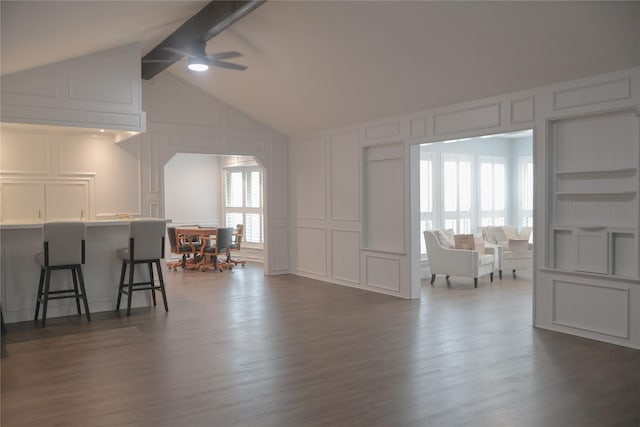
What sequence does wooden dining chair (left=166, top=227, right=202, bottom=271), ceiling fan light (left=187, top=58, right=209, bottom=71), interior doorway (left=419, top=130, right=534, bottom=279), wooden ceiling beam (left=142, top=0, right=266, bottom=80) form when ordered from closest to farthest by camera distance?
wooden ceiling beam (left=142, top=0, right=266, bottom=80), ceiling fan light (left=187, top=58, right=209, bottom=71), interior doorway (left=419, top=130, right=534, bottom=279), wooden dining chair (left=166, top=227, right=202, bottom=271)

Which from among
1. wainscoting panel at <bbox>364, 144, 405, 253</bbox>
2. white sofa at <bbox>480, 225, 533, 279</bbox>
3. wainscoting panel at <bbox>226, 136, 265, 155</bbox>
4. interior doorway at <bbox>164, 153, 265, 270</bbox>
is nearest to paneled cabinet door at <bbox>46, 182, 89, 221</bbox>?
wainscoting panel at <bbox>226, 136, 265, 155</bbox>

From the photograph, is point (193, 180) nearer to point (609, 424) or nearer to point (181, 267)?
point (181, 267)

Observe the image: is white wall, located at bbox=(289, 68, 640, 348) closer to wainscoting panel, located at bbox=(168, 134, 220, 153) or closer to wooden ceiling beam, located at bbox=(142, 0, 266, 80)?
wainscoting panel, located at bbox=(168, 134, 220, 153)

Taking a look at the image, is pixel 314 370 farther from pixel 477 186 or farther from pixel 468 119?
pixel 477 186

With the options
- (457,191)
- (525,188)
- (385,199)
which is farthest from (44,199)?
(525,188)

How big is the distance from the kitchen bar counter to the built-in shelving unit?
5067mm

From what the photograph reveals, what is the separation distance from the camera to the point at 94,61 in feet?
21.3

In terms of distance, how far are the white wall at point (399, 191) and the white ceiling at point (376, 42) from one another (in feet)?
0.65

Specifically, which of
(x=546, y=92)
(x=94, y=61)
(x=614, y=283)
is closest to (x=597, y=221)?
(x=614, y=283)

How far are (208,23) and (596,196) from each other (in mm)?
4581

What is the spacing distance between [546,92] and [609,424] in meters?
3.53

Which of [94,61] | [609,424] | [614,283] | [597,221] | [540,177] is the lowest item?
[609,424]

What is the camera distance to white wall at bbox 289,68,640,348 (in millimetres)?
5172

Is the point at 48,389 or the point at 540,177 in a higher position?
the point at 540,177
